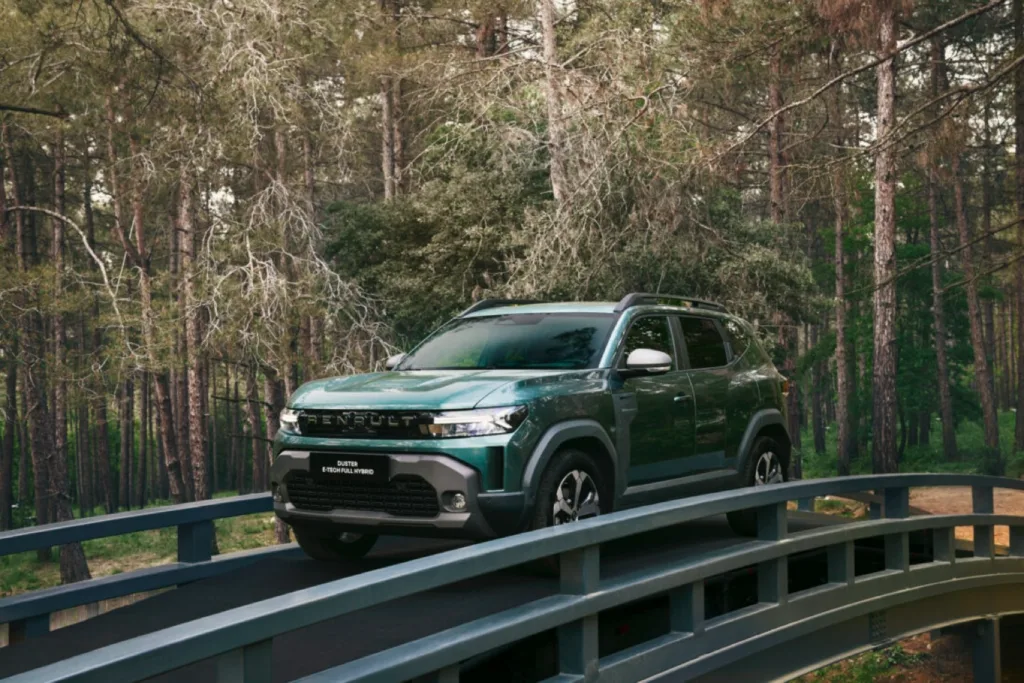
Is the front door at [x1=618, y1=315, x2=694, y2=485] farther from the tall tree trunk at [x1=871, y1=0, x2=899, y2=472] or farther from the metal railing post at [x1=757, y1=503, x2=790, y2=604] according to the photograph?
the tall tree trunk at [x1=871, y1=0, x2=899, y2=472]

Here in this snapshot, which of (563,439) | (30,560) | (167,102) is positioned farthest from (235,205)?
(563,439)

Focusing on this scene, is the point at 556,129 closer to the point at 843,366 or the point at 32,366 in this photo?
the point at 32,366

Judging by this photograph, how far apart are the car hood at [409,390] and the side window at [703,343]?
1807 mm

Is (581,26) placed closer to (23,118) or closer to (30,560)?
(23,118)

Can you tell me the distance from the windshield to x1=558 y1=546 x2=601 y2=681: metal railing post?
237 centimetres

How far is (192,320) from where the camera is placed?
23.6m

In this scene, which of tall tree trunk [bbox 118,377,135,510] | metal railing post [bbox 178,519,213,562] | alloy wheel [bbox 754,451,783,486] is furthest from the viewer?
tall tree trunk [bbox 118,377,135,510]

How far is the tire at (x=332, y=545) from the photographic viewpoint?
25.5 ft

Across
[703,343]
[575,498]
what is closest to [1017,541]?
[703,343]

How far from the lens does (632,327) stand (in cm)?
811

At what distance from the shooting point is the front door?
771 centimetres

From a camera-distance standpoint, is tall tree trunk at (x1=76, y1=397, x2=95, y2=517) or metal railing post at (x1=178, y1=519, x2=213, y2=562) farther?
tall tree trunk at (x1=76, y1=397, x2=95, y2=517)

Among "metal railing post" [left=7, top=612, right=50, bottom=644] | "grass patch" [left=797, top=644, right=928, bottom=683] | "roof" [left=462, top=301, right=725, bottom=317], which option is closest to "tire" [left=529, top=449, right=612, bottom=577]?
"roof" [left=462, top=301, right=725, bottom=317]

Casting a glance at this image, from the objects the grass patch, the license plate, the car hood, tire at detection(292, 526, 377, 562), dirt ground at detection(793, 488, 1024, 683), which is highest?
the car hood
